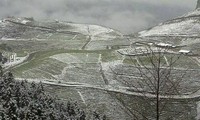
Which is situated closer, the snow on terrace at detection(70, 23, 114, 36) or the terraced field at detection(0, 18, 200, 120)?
the terraced field at detection(0, 18, 200, 120)

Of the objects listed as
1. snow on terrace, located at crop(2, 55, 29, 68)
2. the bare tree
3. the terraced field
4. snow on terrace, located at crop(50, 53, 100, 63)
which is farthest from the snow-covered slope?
snow on terrace, located at crop(2, 55, 29, 68)

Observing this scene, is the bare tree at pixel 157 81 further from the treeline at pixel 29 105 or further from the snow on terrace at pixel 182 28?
the snow on terrace at pixel 182 28

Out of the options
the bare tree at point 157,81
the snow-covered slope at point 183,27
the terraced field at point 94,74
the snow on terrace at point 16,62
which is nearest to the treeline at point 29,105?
the terraced field at point 94,74

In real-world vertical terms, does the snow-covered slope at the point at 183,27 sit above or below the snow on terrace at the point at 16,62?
above

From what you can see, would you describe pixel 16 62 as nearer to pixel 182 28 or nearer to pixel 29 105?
pixel 29 105

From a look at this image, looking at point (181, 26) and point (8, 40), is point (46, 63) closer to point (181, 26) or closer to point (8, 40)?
point (8, 40)

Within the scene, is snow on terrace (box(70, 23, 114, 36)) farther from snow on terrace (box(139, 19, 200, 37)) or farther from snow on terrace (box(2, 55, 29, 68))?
snow on terrace (box(2, 55, 29, 68))

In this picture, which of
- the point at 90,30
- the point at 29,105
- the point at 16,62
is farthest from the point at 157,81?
the point at 90,30
